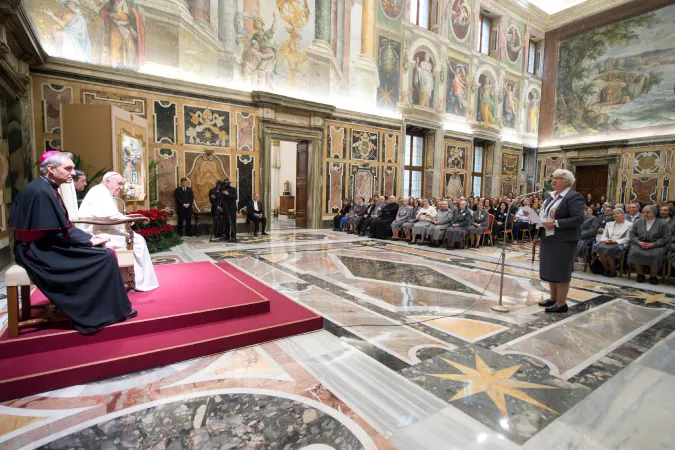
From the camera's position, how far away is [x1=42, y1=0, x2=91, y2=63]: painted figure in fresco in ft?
25.2

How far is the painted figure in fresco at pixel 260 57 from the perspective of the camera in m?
10.1

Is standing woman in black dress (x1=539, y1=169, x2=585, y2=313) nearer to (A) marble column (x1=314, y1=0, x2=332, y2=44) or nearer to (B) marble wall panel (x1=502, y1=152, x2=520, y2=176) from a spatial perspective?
(A) marble column (x1=314, y1=0, x2=332, y2=44)

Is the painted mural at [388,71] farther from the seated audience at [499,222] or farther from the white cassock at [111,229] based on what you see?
the white cassock at [111,229]

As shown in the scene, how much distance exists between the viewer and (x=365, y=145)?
12.7 meters

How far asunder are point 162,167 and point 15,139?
9.48ft

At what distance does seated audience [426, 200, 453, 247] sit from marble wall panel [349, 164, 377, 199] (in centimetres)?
426

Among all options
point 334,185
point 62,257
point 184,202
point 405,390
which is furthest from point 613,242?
point 184,202

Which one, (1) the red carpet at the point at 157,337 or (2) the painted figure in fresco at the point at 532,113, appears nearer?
(1) the red carpet at the point at 157,337

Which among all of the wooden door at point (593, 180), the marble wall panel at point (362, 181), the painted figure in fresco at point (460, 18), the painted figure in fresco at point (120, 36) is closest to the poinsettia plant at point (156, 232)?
the painted figure in fresco at point (120, 36)

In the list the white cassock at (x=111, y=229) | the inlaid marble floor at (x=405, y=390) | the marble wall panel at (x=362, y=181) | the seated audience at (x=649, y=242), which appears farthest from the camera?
the marble wall panel at (x=362, y=181)

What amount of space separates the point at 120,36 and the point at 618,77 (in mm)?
19202

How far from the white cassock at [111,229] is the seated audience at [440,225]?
21.5ft

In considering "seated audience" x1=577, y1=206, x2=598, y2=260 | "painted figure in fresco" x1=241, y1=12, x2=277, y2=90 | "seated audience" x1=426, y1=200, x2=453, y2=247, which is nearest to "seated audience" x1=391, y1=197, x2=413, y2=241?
"seated audience" x1=426, y1=200, x2=453, y2=247

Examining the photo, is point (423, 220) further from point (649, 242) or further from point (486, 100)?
point (486, 100)
